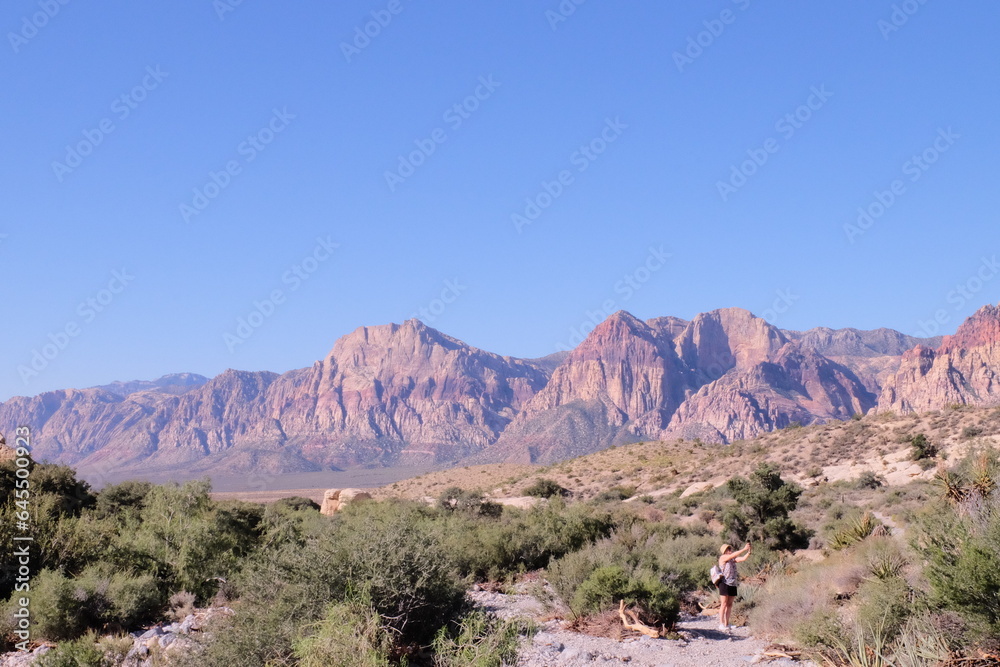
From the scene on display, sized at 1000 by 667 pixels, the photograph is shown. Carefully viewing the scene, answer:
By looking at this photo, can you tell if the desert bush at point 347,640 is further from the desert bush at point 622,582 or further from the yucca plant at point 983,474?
the yucca plant at point 983,474

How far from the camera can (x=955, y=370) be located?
169750 mm

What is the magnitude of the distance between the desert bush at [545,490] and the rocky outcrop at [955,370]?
139 meters

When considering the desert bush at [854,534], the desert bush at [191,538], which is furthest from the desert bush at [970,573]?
the desert bush at [191,538]

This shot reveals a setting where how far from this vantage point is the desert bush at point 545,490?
46.6 meters

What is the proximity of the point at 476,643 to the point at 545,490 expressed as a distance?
39363mm

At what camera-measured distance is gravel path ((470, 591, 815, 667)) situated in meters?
9.89

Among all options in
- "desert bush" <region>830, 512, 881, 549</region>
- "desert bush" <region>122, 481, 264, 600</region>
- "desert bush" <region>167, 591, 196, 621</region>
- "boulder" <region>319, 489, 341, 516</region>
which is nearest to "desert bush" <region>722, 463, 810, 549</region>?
"desert bush" <region>830, 512, 881, 549</region>

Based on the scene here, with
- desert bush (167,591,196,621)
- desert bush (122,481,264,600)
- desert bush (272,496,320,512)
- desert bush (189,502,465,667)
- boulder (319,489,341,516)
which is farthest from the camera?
boulder (319,489,341,516)

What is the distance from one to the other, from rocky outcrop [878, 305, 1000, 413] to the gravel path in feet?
559

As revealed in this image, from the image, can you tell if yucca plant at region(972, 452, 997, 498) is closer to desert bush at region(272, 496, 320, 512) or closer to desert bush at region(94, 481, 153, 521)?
desert bush at region(94, 481, 153, 521)

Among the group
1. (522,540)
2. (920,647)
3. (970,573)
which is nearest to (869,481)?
(522,540)

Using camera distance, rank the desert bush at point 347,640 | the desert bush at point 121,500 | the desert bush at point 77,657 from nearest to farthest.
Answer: the desert bush at point 347,640 < the desert bush at point 77,657 < the desert bush at point 121,500

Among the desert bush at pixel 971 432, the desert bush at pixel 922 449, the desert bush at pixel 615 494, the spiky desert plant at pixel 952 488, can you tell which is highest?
the desert bush at pixel 971 432

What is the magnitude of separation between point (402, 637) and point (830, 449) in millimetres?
38053
